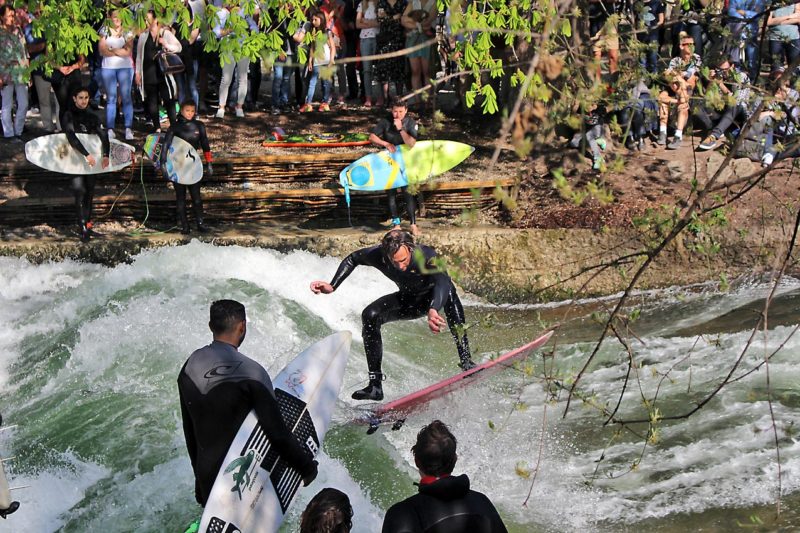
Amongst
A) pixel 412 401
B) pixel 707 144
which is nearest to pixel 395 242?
pixel 412 401

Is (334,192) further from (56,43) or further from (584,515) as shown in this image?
(584,515)

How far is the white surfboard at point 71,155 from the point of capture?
11625mm

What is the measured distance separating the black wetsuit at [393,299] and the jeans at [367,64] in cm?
685

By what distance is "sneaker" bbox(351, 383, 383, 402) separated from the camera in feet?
26.2

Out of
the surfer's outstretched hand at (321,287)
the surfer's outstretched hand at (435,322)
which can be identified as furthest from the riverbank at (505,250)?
the surfer's outstretched hand at (435,322)

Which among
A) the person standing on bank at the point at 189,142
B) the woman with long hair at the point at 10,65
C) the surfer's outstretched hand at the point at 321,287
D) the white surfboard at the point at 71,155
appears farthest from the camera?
the woman with long hair at the point at 10,65

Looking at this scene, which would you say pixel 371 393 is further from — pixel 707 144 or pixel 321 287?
pixel 707 144

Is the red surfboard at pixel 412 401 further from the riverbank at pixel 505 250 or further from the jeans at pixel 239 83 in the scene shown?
the jeans at pixel 239 83

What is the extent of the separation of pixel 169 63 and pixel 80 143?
2374 millimetres

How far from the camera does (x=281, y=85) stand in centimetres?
1526

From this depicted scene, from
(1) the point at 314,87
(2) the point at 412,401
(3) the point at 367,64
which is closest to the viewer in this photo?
(2) the point at 412,401

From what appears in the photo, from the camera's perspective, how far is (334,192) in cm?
1247

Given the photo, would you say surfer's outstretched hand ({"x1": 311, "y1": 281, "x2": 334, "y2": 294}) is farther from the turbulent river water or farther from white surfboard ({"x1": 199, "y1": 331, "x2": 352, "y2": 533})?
the turbulent river water

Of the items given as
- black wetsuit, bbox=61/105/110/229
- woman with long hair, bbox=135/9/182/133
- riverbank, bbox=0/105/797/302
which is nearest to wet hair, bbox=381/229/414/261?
riverbank, bbox=0/105/797/302
